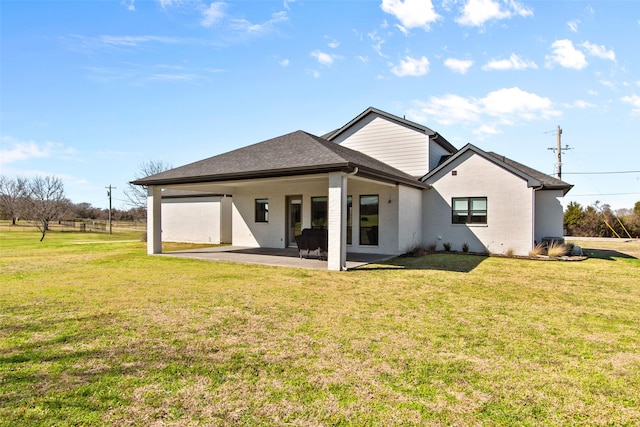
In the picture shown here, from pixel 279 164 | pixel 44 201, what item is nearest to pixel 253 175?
pixel 279 164

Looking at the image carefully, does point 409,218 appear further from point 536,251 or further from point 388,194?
point 536,251

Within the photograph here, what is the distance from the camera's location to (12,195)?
46.7 m

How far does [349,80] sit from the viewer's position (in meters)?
15.8

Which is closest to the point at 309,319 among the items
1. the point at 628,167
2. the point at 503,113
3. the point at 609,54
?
the point at 609,54

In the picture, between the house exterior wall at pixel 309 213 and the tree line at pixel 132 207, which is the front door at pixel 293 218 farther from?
the tree line at pixel 132 207

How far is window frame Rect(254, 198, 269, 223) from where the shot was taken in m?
16.8

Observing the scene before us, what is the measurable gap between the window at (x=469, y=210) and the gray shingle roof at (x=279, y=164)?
5.92 ft

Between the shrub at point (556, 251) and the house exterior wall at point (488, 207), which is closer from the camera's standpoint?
the shrub at point (556, 251)

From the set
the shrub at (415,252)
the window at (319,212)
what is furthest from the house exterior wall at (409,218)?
the window at (319,212)

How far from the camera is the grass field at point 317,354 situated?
281cm

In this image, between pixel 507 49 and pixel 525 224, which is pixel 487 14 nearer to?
pixel 507 49

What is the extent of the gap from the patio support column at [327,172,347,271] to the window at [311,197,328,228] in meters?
5.14

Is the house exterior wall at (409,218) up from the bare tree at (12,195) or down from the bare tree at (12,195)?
down

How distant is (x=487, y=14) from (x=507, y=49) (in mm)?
1968
